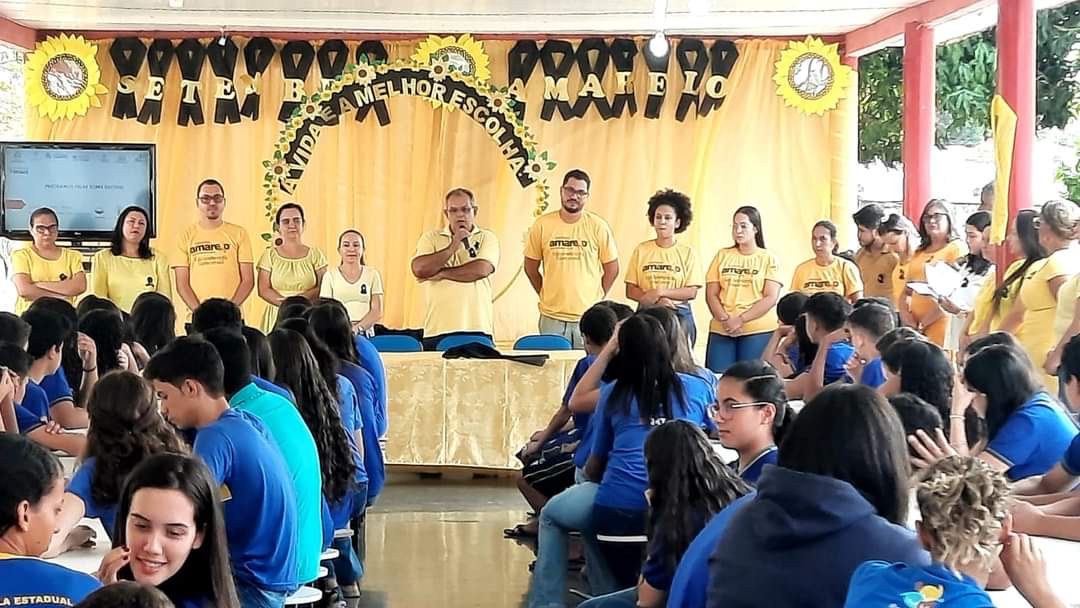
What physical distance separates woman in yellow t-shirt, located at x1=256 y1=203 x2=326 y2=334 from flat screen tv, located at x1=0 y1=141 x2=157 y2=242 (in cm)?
196

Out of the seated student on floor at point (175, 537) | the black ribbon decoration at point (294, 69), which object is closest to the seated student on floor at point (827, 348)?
the seated student on floor at point (175, 537)

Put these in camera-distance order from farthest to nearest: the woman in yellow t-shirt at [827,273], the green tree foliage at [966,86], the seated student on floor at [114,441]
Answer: the green tree foliage at [966,86], the woman in yellow t-shirt at [827,273], the seated student on floor at [114,441]

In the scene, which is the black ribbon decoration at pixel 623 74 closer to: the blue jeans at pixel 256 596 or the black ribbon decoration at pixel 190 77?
the black ribbon decoration at pixel 190 77

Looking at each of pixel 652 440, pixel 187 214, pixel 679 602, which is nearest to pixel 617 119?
pixel 187 214

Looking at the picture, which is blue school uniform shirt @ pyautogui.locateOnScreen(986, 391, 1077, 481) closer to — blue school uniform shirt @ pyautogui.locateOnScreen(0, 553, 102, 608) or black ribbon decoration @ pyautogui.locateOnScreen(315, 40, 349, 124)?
blue school uniform shirt @ pyautogui.locateOnScreen(0, 553, 102, 608)

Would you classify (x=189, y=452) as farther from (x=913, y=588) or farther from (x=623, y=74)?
A: (x=623, y=74)

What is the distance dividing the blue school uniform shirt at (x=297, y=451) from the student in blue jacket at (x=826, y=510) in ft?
5.08

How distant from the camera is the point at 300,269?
7812 mm

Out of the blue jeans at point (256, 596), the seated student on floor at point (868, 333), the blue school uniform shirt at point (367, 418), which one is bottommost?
the blue jeans at point (256, 596)

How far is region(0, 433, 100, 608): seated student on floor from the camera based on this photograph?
229 cm

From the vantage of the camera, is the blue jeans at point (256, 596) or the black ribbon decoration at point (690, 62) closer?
the blue jeans at point (256, 596)

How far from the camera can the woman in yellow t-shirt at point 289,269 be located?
779cm

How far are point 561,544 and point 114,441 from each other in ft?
6.74

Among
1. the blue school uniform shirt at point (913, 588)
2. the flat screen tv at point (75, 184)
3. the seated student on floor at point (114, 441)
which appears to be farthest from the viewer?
the flat screen tv at point (75, 184)
